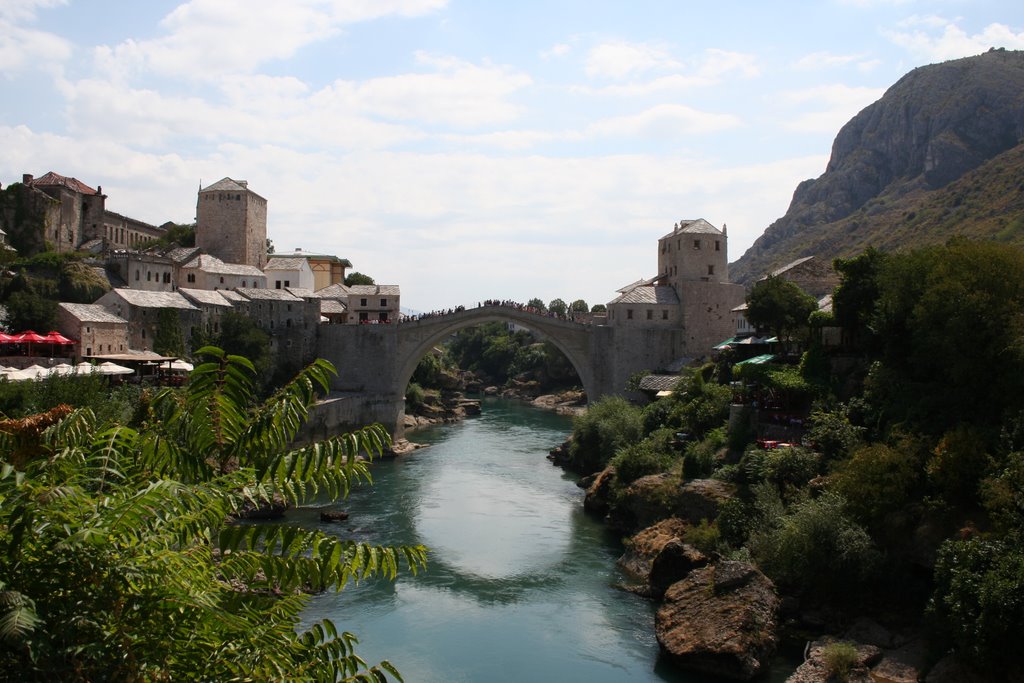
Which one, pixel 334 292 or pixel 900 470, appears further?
pixel 334 292

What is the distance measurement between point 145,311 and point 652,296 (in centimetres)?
2236

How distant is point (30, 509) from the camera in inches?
156

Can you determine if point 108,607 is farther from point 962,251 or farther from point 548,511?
point 548,511

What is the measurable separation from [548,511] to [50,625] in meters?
24.8

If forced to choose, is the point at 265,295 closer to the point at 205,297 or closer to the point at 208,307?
the point at 205,297

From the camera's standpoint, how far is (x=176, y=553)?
14.5 feet

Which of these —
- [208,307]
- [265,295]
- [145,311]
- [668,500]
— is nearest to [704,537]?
[668,500]

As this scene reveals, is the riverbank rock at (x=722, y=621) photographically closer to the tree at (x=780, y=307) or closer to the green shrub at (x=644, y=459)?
the green shrub at (x=644, y=459)

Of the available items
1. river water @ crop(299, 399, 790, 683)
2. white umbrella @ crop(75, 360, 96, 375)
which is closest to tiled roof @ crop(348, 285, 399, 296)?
river water @ crop(299, 399, 790, 683)

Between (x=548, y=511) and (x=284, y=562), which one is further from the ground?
(x=284, y=562)

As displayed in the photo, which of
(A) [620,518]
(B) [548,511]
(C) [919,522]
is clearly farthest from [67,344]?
(C) [919,522]

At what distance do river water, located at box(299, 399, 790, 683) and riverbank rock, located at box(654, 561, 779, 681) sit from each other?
0.48 m

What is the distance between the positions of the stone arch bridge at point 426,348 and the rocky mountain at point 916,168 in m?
28.1

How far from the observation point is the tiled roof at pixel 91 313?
33094 millimetres
